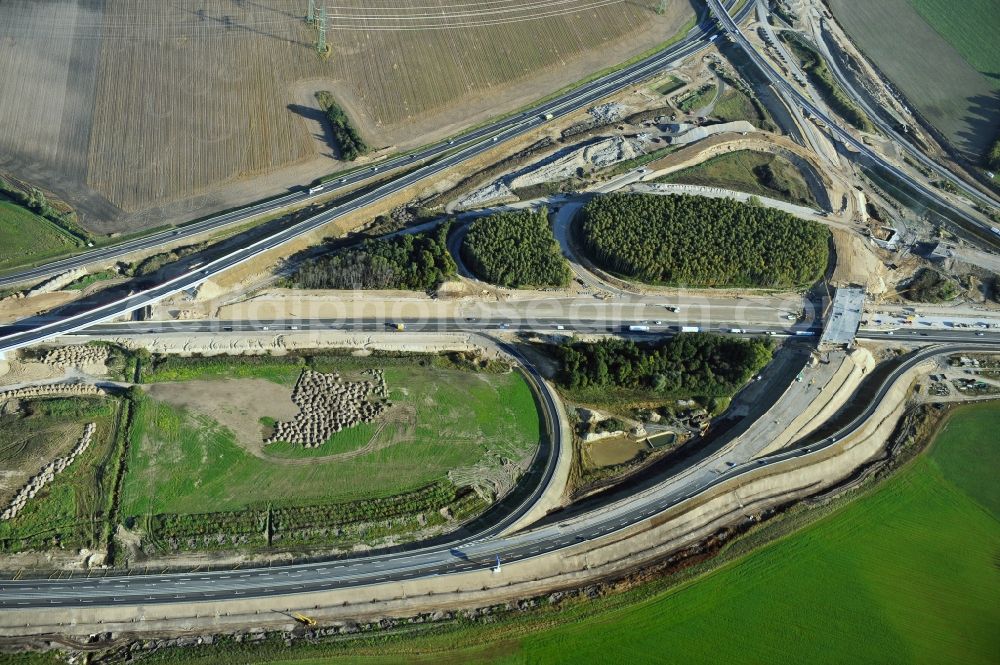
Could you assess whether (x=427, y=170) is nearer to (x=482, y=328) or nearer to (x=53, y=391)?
(x=482, y=328)

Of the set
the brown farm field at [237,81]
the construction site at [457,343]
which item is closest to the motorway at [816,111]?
the construction site at [457,343]

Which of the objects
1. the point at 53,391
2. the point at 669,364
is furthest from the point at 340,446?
the point at 669,364

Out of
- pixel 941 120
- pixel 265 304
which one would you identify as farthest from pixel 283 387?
pixel 941 120

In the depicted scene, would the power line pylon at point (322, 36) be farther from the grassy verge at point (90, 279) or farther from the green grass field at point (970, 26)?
the green grass field at point (970, 26)

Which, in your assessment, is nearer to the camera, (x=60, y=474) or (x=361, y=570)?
(x=361, y=570)

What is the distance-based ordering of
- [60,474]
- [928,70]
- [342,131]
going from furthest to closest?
[928,70] → [342,131] → [60,474]

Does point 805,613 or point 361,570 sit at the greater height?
point 361,570

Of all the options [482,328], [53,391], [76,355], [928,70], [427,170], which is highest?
[928,70]

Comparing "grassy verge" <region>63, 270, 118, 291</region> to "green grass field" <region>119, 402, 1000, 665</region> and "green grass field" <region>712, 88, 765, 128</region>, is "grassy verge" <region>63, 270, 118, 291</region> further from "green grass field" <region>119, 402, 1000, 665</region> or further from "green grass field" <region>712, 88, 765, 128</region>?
"green grass field" <region>712, 88, 765, 128</region>
